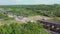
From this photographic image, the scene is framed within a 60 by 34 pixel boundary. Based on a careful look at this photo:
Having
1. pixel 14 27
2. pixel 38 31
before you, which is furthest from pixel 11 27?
pixel 38 31

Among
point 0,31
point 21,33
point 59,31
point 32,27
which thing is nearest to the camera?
point 0,31

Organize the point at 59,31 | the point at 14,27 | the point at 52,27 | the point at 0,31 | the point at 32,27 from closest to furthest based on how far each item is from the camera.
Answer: the point at 0,31
the point at 14,27
the point at 32,27
the point at 59,31
the point at 52,27

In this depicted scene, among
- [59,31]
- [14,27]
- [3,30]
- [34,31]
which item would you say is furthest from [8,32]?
[59,31]

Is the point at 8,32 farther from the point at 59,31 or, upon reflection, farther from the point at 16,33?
the point at 59,31

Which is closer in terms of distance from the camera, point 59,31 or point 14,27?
point 14,27

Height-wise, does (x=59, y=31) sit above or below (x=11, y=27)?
below

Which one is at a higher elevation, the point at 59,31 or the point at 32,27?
the point at 32,27

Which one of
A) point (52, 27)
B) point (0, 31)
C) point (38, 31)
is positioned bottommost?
point (52, 27)

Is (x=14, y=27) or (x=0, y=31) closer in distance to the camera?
(x=0, y=31)

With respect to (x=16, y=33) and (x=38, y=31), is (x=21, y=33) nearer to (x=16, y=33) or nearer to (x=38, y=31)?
(x=16, y=33)
